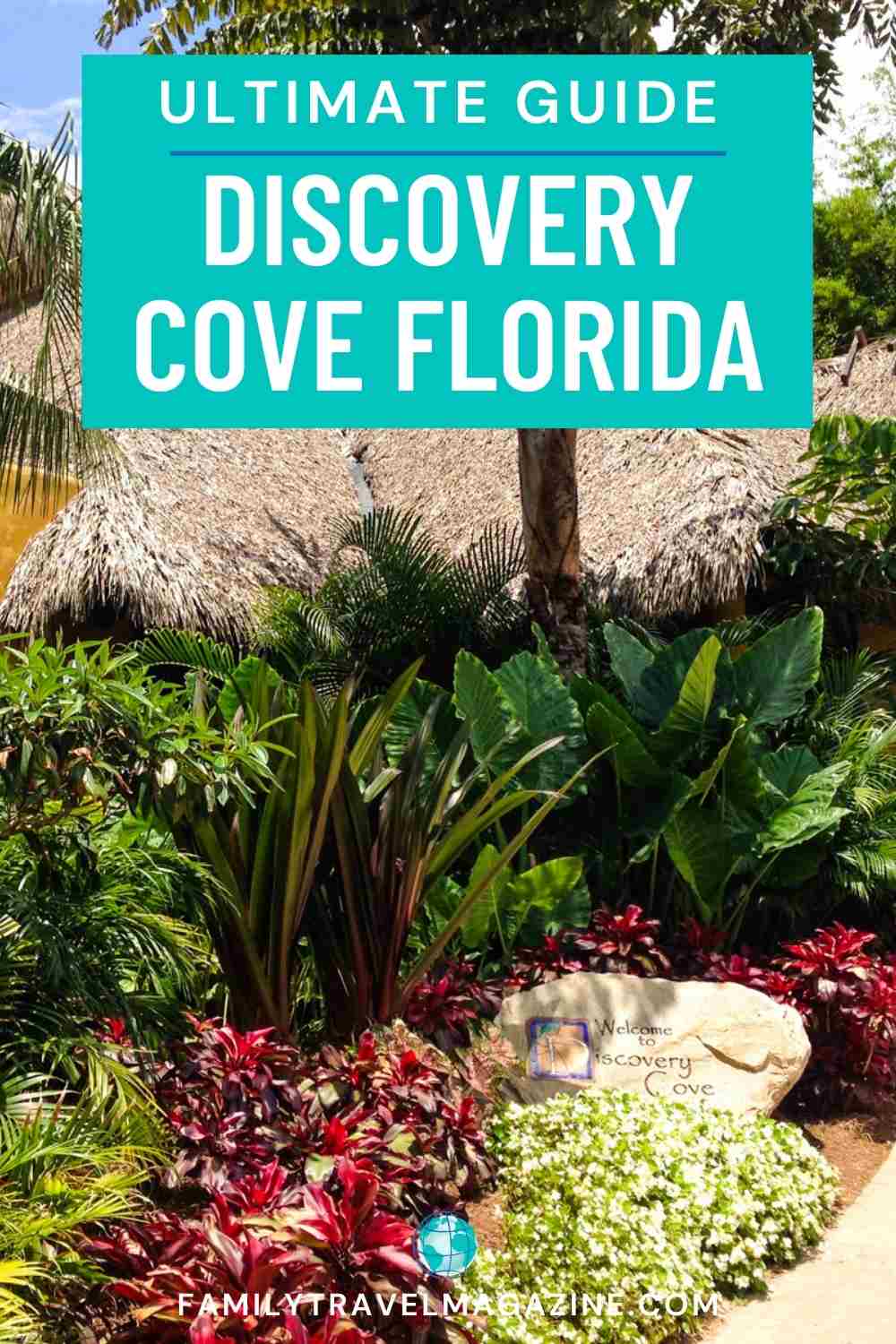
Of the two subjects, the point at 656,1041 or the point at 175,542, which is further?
the point at 175,542

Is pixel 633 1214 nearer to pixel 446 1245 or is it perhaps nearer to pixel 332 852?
pixel 446 1245

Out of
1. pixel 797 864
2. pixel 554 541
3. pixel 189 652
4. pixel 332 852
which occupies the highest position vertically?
pixel 554 541

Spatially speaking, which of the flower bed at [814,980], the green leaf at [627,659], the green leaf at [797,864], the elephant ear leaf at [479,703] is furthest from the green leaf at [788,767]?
the elephant ear leaf at [479,703]

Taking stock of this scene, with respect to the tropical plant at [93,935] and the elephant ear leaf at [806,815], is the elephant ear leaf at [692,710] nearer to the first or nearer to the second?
the elephant ear leaf at [806,815]

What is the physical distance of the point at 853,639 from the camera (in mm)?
9633

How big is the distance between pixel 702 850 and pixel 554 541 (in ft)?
7.83

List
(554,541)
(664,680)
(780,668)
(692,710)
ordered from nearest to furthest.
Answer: (692,710) → (780,668) → (664,680) → (554,541)

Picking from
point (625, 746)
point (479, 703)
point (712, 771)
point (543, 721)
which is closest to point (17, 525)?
point (479, 703)

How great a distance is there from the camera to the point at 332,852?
521 centimetres

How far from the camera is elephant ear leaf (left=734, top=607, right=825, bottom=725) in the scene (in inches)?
275

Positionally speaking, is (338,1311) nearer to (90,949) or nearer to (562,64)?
(90,949)

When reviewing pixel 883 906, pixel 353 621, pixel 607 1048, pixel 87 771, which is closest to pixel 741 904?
pixel 883 906

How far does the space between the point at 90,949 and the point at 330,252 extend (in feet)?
9.18

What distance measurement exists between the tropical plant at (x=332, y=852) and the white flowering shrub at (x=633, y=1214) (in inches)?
30.3
